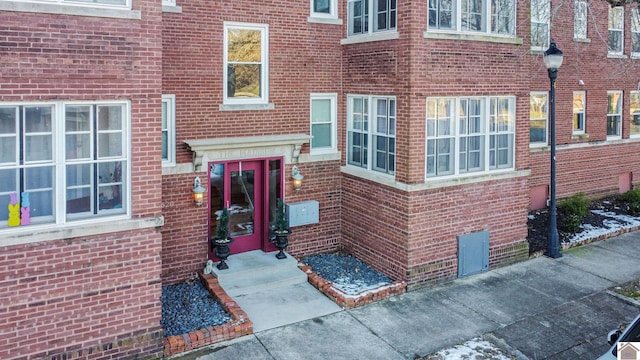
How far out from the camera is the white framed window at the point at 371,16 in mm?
11258

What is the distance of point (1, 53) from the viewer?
692cm

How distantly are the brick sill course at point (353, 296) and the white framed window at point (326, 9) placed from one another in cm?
585

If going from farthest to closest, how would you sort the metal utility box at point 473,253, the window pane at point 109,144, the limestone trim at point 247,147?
the metal utility box at point 473,253
the limestone trim at point 247,147
the window pane at point 109,144

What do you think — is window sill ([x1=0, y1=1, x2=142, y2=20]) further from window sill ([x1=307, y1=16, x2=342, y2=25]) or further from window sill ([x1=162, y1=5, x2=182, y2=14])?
window sill ([x1=307, y1=16, x2=342, y2=25])

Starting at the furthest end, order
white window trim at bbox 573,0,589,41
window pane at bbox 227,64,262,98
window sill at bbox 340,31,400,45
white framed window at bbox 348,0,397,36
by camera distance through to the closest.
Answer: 1. white window trim at bbox 573,0,589,41
2. window pane at bbox 227,64,262,98
3. white framed window at bbox 348,0,397,36
4. window sill at bbox 340,31,400,45

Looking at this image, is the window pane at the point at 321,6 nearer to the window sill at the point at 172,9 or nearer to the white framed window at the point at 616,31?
the window sill at the point at 172,9

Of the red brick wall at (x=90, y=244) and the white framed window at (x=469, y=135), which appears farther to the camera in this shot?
the white framed window at (x=469, y=135)

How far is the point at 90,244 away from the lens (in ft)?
25.1

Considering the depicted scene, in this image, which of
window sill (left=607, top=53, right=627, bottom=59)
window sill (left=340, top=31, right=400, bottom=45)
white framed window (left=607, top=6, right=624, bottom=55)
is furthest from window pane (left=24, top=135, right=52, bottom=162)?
white framed window (left=607, top=6, right=624, bottom=55)

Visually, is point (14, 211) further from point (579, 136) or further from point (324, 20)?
point (579, 136)

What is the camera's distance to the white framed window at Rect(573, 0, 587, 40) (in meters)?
16.9

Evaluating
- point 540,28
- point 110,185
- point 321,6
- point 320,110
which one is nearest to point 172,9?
point 321,6

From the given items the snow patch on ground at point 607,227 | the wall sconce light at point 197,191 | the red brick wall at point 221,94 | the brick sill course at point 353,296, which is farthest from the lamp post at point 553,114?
the wall sconce light at point 197,191

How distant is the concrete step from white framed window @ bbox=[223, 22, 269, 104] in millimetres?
3389
